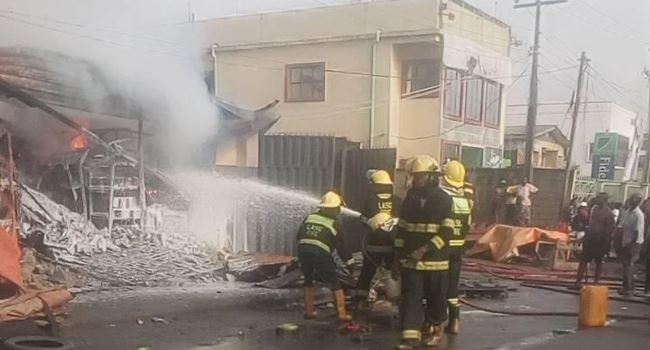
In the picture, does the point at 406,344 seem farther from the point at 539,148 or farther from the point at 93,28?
the point at 539,148

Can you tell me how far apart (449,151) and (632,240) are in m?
9.07

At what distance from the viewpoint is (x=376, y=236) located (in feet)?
27.1

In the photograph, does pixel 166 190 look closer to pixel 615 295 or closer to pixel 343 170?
pixel 343 170

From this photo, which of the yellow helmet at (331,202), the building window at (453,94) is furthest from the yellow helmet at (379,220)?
the building window at (453,94)

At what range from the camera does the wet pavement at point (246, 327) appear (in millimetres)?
6848

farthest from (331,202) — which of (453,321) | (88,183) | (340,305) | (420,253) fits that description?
(88,183)

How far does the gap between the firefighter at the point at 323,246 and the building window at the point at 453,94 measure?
11855 mm

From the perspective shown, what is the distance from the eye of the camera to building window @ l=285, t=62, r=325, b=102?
16859mm

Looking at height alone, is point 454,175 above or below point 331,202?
above

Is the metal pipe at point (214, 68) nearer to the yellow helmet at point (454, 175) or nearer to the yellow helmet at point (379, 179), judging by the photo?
the yellow helmet at point (379, 179)

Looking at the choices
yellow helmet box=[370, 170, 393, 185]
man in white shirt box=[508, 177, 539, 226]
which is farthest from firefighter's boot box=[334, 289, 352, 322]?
man in white shirt box=[508, 177, 539, 226]

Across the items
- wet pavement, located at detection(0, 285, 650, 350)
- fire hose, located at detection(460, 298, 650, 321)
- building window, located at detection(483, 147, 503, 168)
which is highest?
building window, located at detection(483, 147, 503, 168)

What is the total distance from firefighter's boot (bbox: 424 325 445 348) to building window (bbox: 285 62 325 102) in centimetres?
1017

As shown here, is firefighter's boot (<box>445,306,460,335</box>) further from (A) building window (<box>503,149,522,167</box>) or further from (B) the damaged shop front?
(A) building window (<box>503,149,522,167</box>)
